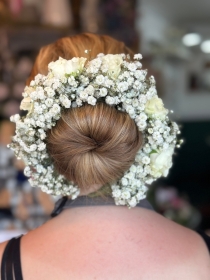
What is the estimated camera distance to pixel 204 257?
32.3 inches

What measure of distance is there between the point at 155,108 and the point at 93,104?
A: 0.44 feet

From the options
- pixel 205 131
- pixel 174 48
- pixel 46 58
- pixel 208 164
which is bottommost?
pixel 208 164

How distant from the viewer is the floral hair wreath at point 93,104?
0.73m

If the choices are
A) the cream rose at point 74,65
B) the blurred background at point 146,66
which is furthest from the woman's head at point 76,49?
the blurred background at point 146,66

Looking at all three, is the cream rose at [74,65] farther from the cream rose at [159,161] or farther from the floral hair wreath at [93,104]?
the cream rose at [159,161]

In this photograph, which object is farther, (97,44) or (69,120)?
(97,44)

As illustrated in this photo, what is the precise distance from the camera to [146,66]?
3051 mm

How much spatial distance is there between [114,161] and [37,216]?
3.27 ft

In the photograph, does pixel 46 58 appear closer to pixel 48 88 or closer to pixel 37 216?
pixel 48 88

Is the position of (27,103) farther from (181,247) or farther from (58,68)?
(181,247)

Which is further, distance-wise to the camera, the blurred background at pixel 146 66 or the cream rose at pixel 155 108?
the blurred background at pixel 146 66

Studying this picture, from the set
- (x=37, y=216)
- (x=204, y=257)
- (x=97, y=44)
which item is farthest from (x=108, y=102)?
(x=37, y=216)

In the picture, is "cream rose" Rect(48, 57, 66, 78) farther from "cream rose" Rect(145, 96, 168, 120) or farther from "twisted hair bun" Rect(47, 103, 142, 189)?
"cream rose" Rect(145, 96, 168, 120)

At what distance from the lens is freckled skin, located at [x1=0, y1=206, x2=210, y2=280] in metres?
0.76
